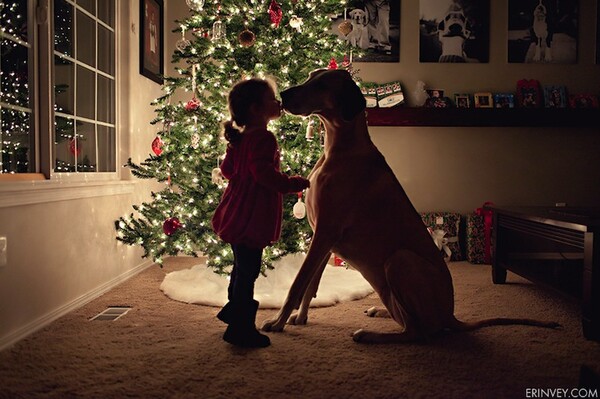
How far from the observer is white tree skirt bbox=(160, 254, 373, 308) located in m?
2.80

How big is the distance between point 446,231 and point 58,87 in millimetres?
3228

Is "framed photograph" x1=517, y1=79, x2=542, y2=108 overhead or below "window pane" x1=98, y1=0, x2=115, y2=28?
below

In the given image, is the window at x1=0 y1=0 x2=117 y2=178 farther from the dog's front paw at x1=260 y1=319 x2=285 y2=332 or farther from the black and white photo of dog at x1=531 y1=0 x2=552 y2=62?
the black and white photo of dog at x1=531 y1=0 x2=552 y2=62

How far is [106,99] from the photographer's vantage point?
3389 millimetres

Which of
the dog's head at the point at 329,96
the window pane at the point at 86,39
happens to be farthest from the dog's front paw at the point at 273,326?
the window pane at the point at 86,39

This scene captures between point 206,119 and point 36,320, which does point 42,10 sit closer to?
point 206,119

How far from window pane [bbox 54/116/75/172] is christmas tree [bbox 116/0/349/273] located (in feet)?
1.40

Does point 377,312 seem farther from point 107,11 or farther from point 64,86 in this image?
point 107,11

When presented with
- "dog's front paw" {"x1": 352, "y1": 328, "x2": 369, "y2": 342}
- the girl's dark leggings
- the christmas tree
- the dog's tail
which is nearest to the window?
the christmas tree

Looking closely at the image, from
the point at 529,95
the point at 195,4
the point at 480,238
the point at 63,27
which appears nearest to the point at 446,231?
the point at 480,238

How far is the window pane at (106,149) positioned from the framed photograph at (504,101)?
133 inches

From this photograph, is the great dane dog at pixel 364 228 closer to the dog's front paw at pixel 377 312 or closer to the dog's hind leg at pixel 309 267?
the dog's hind leg at pixel 309 267

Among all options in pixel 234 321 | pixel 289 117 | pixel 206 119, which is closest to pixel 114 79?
pixel 206 119

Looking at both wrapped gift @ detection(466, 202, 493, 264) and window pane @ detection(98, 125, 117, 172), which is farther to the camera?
wrapped gift @ detection(466, 202, 493, 264)
